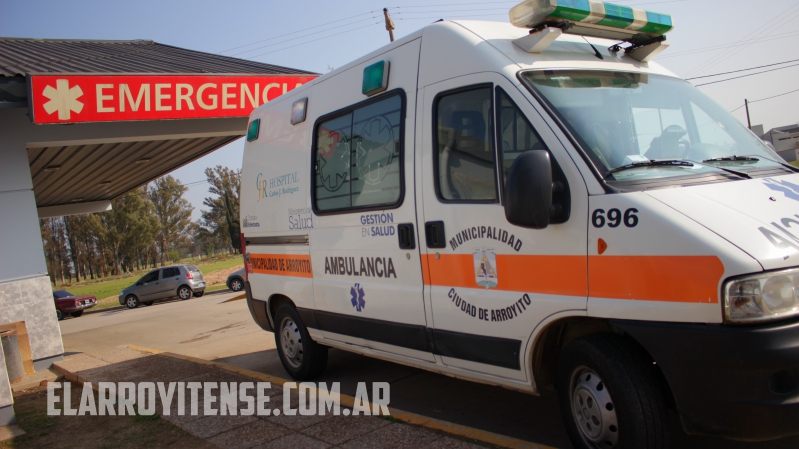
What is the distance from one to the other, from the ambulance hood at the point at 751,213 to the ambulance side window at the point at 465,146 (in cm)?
105

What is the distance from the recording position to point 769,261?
262 centimetres

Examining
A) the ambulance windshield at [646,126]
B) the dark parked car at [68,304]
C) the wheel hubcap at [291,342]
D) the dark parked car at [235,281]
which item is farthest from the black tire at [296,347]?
the dark parked car at [68,304]

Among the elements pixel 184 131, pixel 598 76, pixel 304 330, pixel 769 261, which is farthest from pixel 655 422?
pixel 184 131

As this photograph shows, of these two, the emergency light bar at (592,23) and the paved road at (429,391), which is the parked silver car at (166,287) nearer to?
the paved road at (429,391)

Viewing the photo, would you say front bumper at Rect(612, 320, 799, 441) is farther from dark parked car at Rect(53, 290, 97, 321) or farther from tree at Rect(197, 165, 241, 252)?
tree at Rect(197, 165, 241, 252)

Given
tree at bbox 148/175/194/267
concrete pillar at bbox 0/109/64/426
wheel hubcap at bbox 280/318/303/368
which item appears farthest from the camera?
tree at bbox 148/175/194/267

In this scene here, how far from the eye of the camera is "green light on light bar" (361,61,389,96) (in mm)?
4621

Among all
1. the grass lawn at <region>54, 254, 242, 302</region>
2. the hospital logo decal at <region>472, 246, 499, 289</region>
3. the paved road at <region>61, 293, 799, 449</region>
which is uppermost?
the hospital logo decal at <region>472, 246, 499, 289</region>

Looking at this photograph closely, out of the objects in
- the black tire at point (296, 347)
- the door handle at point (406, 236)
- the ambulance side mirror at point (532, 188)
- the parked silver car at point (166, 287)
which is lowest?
the parked silver car at point (166, 287)

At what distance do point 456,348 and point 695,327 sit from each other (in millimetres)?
1677

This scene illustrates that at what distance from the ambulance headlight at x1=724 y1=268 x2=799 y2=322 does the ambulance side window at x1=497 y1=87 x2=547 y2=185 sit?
50.7 inches

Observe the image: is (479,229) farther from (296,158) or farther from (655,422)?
(296,158)

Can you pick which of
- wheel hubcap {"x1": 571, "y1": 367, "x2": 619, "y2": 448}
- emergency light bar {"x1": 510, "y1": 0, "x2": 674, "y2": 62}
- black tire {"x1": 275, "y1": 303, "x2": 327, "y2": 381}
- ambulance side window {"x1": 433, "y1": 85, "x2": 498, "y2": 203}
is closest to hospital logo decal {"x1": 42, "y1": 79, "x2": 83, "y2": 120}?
black tire {"x1": 275, "y1": 303, "x2": 327, "y2": 381}

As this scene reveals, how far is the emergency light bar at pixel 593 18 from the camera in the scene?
373 cm
